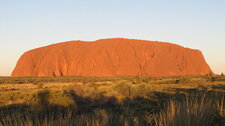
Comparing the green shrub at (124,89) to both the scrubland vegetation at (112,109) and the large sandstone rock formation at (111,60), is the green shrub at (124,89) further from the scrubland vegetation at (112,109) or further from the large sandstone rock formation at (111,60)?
the large sandstone rock formation at (111,60)

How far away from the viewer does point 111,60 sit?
91125 mm

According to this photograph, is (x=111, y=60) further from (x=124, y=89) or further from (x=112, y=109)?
A: (x=112, y=109)

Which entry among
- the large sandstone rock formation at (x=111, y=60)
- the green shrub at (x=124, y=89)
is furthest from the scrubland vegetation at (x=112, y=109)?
the large sandstone rock formation at (x=111, y=60)

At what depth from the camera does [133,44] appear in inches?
3856

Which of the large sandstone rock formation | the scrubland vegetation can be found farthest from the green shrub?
the large sandstone rock formation

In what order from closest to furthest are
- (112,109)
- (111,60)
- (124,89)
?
(112,109) → (124,89) → (111,60)

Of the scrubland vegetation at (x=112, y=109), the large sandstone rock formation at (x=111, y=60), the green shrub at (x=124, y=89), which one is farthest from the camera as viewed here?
the large sandstone rock formation at (x=111, y=60)

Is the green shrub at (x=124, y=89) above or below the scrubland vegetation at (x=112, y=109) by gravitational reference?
below

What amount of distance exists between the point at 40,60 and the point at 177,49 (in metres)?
56.4

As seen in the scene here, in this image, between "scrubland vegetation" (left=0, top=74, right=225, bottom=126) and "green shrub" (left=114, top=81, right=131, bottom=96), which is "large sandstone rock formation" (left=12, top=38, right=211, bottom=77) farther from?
"scrubland vegetation" (left=0, top=74, right=225, bottom=126)

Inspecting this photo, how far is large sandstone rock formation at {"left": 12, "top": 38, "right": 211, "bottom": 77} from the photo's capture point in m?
88.2

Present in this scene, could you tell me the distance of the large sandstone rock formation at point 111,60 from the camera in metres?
88.2

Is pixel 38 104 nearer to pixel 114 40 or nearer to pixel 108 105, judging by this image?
pixel 108 105

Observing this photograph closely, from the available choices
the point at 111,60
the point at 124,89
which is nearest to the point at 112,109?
the point at 124,89
